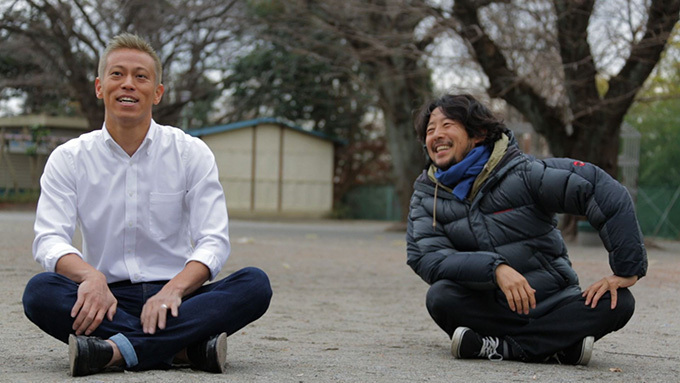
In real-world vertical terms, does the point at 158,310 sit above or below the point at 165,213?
below

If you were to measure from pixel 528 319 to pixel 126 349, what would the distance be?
201cm

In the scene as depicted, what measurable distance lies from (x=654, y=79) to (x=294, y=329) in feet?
83.2

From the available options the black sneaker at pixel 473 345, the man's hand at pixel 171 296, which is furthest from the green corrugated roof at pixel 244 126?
the man's hand at pixel 171 296

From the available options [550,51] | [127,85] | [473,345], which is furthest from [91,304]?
[550,51]

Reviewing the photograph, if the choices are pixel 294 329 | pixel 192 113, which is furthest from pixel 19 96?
pixel 294 329

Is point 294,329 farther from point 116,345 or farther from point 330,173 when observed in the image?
point 330,173

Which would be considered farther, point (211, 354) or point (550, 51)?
point (550, 51)

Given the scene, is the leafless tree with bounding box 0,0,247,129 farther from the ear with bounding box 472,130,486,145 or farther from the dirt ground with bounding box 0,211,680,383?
the ear with bounding box 472,130,486,145

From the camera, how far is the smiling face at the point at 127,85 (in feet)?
13.0

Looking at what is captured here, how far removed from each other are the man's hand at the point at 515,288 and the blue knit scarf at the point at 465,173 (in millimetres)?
458

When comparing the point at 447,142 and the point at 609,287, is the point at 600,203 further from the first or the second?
the point at 447,142

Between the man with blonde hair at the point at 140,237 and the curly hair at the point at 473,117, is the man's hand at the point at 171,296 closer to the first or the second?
the man with blonde hair at the point at 140,237

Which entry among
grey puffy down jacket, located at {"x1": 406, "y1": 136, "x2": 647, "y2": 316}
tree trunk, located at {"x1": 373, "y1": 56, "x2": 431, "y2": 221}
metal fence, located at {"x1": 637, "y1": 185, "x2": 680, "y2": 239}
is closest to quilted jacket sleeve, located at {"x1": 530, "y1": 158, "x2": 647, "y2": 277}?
grey puffy down jacket, located at {"x1": 406, "y1": 136, "x2": 647, "y2": 316}

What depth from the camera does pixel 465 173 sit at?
4.50m
